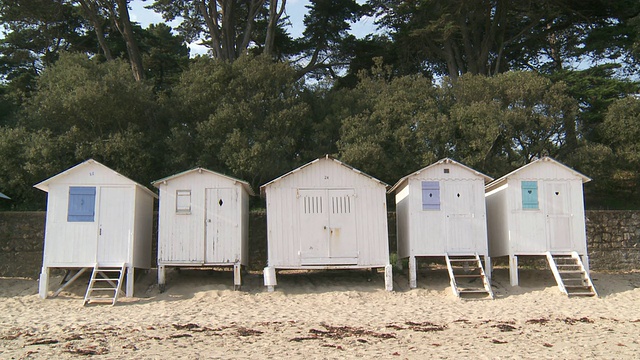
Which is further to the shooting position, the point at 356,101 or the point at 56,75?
the point at 356,101

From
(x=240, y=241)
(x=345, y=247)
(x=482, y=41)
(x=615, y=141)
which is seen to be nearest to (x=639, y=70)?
(x=615, y=141)

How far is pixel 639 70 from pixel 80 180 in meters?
22.3

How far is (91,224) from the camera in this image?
52.0 ft

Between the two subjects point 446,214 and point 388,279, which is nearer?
point 388,279

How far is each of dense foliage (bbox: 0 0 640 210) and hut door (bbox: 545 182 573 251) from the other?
15.5ft

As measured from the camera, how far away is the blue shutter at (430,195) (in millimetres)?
16875

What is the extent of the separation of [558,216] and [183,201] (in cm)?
1026

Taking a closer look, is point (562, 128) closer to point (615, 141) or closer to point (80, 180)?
point (615, 141)

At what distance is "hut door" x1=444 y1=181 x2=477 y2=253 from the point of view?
16.7 metres

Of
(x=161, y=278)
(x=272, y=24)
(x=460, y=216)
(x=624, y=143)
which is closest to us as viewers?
(x=161, y=278)

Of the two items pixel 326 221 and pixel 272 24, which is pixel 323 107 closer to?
pixel 272 24

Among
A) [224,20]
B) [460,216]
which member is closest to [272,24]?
[224,20]

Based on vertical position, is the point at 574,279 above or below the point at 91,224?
below

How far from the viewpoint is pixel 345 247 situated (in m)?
16.4
